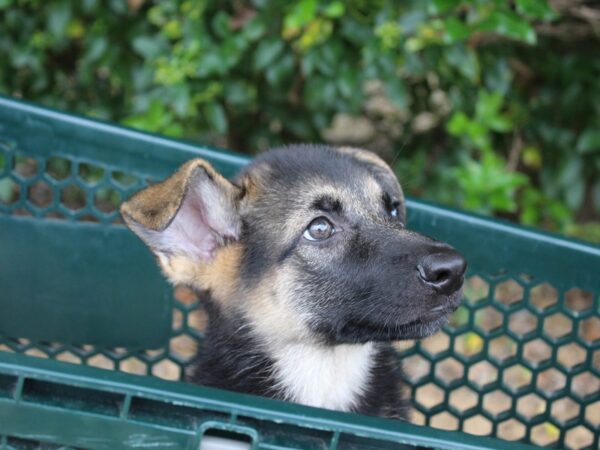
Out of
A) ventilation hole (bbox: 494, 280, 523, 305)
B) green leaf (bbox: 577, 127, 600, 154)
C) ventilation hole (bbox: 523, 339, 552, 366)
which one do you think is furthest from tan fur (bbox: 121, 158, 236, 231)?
ventilation hole (bbox: 494, 280, 523, 305)

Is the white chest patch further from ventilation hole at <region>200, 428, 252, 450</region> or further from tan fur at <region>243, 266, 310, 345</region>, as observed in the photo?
ventilation hole at <region>200, 428, 252, 450</region>

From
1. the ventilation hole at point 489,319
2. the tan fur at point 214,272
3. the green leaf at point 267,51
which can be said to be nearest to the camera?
the tan fur at point 214,272

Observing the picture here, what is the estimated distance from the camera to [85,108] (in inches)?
224

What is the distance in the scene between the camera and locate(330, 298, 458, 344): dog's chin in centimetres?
298

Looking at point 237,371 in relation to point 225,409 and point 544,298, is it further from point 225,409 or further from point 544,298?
point 544,298

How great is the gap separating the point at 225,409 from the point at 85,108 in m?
3.78

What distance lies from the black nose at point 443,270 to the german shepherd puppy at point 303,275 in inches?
0.7

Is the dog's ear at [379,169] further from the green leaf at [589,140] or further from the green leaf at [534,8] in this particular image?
the green leaf at [589,140]

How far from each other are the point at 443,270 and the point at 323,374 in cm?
73

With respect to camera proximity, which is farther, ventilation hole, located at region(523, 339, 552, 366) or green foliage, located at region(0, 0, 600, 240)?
ventilation hole, located at region(523, 339, 552, 366)

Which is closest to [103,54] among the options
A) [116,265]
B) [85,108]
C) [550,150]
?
[85,108]

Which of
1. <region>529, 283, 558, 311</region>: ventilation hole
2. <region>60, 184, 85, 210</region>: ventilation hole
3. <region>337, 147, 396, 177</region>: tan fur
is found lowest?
<region>60, 184, 85, 210</region>: ventilation hole

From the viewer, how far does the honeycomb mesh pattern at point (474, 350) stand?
11.4 ft

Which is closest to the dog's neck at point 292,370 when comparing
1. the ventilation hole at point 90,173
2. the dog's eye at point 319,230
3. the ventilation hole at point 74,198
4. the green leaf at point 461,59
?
the dog's eye at point 319,230
